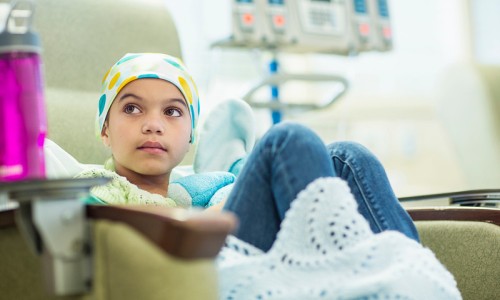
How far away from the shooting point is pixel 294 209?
102 cm

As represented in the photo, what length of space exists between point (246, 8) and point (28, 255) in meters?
1.99

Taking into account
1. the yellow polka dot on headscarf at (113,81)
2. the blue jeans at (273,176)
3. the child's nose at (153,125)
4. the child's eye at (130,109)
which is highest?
the yellow polka dot on headscarf at (113,81)

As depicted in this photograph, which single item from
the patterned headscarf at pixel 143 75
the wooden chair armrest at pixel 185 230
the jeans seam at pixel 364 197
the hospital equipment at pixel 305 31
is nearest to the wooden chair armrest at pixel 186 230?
the wooden chair armrest at pixel 185 230

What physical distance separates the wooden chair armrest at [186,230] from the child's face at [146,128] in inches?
24.2

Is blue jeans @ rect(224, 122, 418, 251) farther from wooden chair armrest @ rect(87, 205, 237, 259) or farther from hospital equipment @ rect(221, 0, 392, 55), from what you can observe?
hospital equipment @ rect(221, 0, 392, 55)

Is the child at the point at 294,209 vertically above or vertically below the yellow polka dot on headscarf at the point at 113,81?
below

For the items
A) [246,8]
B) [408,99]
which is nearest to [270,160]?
[246,8]

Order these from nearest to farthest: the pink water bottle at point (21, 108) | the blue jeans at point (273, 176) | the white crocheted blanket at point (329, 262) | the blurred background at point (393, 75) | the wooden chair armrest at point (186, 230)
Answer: the wooden chair armrest at point (186, 230) → the pink water bottle at point (21, 108) → the white crocheted blanket at point (329, 262) → the blue jeans at point (273, 176) → the blurred background at point (393, 75)

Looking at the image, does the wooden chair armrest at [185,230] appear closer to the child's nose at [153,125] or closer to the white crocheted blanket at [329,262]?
the white crocheted blanket at [329,262]

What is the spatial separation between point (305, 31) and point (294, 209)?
209cm

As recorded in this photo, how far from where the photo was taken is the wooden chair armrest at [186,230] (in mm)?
718

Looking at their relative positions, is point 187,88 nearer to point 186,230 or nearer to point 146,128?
point 146,128

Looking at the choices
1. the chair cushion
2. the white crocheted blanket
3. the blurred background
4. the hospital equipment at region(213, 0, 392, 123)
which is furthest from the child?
the blurred background

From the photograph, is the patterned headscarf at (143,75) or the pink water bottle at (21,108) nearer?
the pink water bottle at (21,108)
